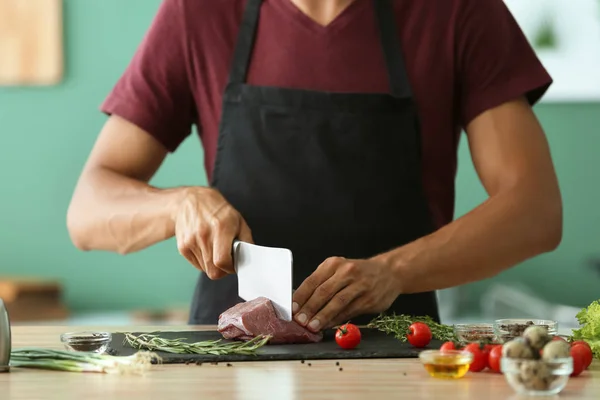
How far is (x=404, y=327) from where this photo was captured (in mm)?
1888

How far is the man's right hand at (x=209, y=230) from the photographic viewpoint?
6.25 ft

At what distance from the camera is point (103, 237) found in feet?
7.54

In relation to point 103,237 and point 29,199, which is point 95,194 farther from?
point 29,199

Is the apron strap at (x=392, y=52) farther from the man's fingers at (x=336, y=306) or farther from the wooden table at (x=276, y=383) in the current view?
the wooden table at (x=276, y=383)

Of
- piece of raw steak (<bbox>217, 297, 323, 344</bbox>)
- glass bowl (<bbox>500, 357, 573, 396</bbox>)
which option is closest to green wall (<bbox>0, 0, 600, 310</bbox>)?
piece of raw steak (<bbox>217, 297, 323, 344</bbox>)

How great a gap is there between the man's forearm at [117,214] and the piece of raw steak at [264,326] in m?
0.40

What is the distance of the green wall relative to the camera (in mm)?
4355

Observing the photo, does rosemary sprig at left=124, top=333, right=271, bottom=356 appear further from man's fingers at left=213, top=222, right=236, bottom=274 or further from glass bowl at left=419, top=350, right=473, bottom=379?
glass bowl at left=419, top=350, right=473, bottom=379

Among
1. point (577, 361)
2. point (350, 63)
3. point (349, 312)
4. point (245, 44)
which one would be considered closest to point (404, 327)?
point (349, 312)

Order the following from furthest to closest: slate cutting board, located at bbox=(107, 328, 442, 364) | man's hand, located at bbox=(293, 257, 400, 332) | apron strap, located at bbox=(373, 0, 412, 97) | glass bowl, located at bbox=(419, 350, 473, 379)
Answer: apron strap, located at bbox=(373, 0, 412, 97) < man's hand, located at bbox=(293, 257, 400, 332) < slate cutting board, located at bbox=(107, 328, 442, 364) < glass bowl, located at bbox=(419, 350, 473, 379)

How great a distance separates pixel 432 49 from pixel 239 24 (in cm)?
46

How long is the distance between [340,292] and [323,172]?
1.42ft

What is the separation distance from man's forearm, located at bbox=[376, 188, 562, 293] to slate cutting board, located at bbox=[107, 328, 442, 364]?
0.82 ft

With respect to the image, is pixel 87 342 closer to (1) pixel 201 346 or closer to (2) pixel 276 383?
(1) pixel 201 346
